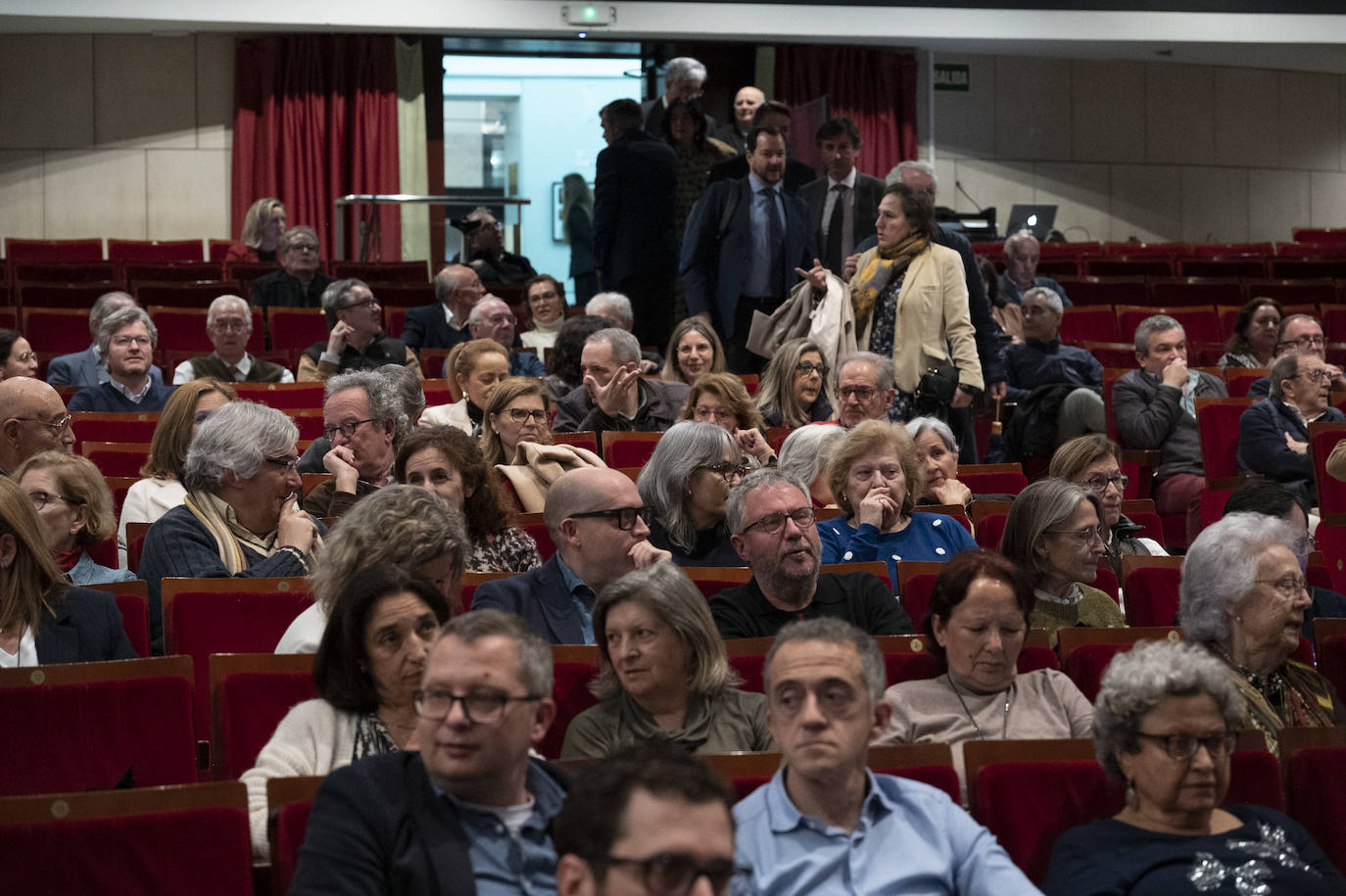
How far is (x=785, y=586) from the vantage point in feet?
9.59

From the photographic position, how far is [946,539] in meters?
3.62

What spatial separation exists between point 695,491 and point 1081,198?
1056 cm

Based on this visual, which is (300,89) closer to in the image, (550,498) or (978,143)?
(978,143)

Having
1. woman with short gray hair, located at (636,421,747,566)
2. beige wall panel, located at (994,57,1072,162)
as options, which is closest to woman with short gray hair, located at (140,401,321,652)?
woman with short gray hair, located at (636,421,747,566)

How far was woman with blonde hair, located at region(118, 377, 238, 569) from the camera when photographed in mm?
3635

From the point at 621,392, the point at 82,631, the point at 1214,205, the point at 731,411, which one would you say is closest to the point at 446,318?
the point at 621,392

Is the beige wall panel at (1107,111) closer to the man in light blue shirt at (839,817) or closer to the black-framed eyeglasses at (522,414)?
the black-framed eyeglasses at (522,414)

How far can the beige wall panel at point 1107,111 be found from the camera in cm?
1314

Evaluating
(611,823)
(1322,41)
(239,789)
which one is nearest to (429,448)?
(239,789)

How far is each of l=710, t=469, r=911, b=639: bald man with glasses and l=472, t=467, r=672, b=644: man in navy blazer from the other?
172mm

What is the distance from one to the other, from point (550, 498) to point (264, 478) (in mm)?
618

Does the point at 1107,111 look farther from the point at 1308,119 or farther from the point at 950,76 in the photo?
the point at 1308,119

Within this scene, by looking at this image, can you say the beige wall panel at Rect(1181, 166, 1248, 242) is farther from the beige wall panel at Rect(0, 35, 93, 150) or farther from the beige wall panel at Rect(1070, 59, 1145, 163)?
the beige wall panel at Rect(0, 35, 93, 150)

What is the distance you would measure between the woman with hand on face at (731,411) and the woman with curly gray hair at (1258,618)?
173 cm
